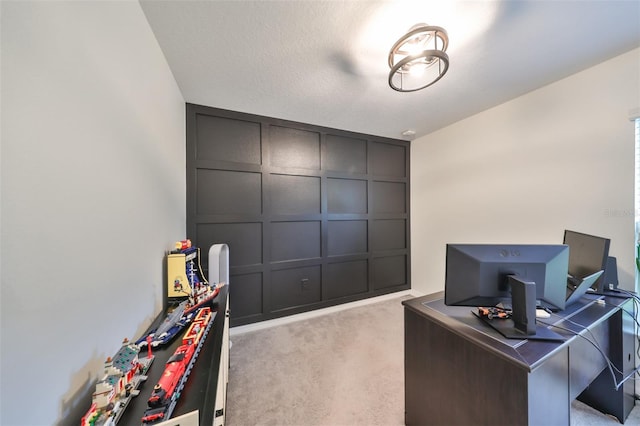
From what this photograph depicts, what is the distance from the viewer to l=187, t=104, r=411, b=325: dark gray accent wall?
2.51 metres

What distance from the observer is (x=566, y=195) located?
2.06 m

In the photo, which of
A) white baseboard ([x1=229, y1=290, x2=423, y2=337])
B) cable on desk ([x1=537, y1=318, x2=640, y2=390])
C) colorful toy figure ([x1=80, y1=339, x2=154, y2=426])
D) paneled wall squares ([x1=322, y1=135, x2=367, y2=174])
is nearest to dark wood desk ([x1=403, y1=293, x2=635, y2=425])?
cable on desk ([x1=537, y1=318, x2=640, y2=390])

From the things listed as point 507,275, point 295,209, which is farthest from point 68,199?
point 295,209

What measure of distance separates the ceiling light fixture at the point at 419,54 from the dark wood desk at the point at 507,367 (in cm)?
160

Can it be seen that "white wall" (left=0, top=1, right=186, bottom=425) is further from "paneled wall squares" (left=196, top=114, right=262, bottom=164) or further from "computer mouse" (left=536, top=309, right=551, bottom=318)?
"computer mouse" (left=536, top=309, right=551, bottom=318)

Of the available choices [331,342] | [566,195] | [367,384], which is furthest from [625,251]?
[331,342]

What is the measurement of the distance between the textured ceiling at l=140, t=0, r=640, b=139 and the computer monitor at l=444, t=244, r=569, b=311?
1.49m

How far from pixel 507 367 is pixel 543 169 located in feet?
7.55

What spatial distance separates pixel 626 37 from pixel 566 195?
4.10 feet

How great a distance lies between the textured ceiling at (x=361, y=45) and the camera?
4.32ft

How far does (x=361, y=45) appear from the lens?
1574 mm

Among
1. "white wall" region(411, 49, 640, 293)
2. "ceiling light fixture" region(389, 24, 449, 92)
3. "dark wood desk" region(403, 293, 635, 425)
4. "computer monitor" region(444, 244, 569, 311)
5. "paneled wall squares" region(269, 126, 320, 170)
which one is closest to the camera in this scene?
"dark wood desk" region(403, 293, 635, 425)

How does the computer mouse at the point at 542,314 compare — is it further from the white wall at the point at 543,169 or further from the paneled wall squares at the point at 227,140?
the paneled wall squares at the point at 227,140

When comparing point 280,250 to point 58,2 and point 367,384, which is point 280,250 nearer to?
point 367,384
